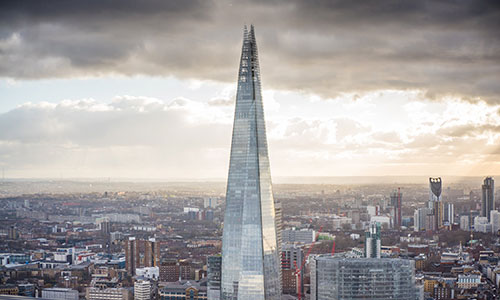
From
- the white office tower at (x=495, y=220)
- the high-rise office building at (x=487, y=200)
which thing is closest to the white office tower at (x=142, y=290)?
the high-rise office building at (x=487, y=200)

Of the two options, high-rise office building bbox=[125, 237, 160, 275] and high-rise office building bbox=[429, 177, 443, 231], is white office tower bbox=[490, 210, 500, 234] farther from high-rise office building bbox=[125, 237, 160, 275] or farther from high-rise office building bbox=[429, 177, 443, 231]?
high-rise office building bbox=[125, 237, 160, 275]

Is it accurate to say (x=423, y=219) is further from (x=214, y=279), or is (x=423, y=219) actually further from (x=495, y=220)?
(x=214, y=279)

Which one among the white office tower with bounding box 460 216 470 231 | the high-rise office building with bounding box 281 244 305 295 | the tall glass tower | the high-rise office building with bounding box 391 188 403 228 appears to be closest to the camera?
the tall glass tower

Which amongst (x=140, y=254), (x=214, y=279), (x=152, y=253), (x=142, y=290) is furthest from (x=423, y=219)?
(x=214, y=279)

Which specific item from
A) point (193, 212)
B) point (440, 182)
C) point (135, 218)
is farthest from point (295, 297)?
point (135, 218)

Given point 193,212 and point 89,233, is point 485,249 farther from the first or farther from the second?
point 89,233

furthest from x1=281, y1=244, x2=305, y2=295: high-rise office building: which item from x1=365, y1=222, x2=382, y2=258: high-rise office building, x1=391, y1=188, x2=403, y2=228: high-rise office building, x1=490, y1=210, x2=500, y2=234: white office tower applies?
x1=490, y1=210, x2=500, y2=234: white office tower
